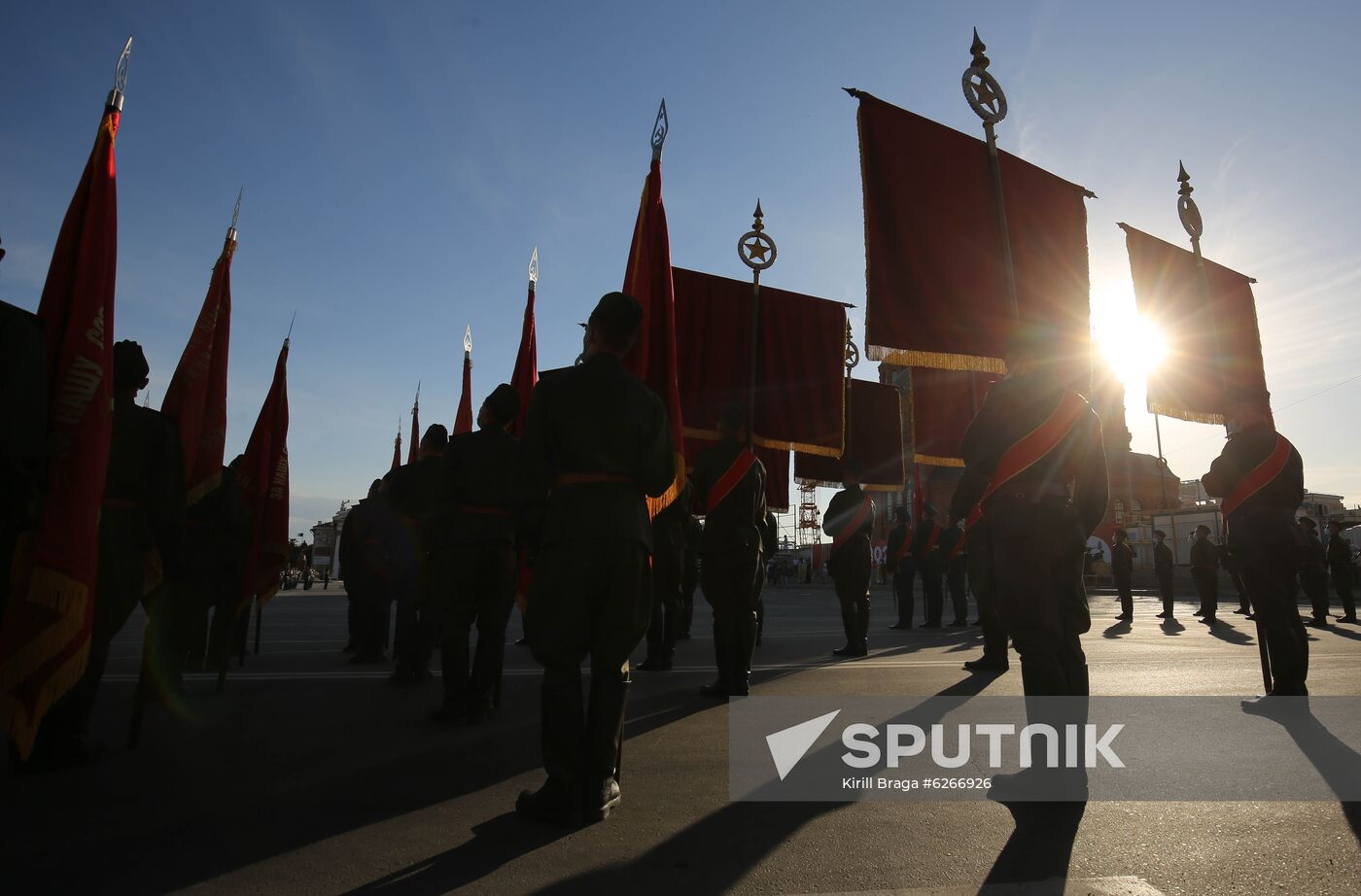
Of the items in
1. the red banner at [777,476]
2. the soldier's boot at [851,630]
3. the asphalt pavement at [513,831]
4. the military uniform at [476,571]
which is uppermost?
the red banner at [777,476]

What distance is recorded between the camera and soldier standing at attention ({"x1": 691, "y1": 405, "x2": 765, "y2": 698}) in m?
5.07

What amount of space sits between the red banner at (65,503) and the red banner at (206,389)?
1.50m

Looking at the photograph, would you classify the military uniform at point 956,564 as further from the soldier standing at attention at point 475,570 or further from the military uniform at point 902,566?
the soldier standing at attention at point 475,570

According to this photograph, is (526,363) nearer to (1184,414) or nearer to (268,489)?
(268,489)

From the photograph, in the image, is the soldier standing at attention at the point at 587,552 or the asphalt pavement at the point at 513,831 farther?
the soldier standing at attention at the point at 587,552

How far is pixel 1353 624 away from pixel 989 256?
31.2 ft

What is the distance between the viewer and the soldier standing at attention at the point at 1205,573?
13.0 metres

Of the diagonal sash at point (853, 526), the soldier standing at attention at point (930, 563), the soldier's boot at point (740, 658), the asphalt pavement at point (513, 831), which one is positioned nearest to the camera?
the asphalt pavement at point (513, 831)

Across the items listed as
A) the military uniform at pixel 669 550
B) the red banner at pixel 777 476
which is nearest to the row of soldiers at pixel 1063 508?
the military uniform at pixel 669 550

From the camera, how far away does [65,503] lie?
10.7ft

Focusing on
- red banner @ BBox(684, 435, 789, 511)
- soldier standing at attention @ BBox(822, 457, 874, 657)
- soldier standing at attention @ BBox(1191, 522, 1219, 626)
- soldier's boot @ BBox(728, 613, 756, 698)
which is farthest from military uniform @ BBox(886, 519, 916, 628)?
soldier's boot @ BBox(728, 613, 756, 698)

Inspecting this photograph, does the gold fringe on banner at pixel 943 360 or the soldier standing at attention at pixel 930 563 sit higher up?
the gold fringe on banner at pixel 943 360

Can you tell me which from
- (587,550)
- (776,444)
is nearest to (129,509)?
(587,550)

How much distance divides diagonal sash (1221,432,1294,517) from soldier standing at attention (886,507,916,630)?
7.62 m
